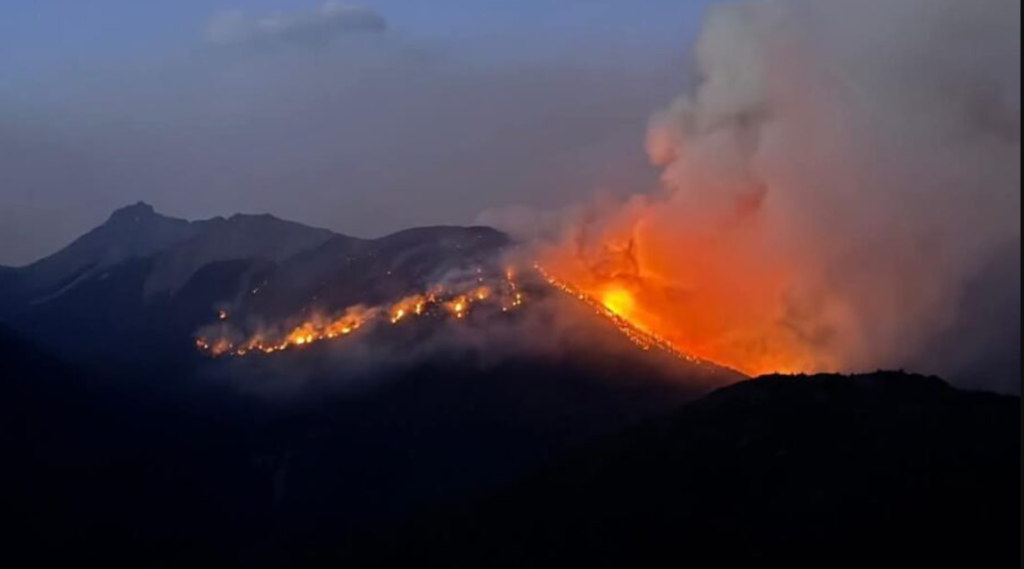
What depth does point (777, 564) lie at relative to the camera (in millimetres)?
83812

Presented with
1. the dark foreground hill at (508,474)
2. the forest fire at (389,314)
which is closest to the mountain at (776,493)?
the dark foreground hill at (508,474)

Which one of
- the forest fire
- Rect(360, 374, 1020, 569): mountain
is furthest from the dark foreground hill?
the forest fire

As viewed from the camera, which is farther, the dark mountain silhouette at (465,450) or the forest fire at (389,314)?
the forest fire at (389,314)

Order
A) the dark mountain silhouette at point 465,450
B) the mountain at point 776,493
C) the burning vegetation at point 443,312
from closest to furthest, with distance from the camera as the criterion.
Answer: the mountain at point 776,493 < the dark mountain silhouette at point 465,450 < the burning vegetation at point 443,312

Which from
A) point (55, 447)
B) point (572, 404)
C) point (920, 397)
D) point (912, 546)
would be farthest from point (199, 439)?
point (912, 546)

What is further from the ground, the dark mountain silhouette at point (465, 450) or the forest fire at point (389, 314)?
the forest fire at point (389, 314)

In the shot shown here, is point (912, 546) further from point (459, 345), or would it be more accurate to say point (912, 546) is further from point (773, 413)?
point (459, 345)

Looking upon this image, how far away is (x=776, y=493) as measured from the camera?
92.1m

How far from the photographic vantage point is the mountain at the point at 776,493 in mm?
84188

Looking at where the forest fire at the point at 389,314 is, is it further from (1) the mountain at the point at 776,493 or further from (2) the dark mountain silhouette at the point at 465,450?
(1) the mountain at the point at 776,493

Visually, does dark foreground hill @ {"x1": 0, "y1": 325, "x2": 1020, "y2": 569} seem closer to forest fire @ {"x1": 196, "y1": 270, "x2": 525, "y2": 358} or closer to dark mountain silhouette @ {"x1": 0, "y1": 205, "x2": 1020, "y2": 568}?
dark mountain silhouette @ {"x1": 0, "y1": 205, "x2": 1020, "y2": 568}

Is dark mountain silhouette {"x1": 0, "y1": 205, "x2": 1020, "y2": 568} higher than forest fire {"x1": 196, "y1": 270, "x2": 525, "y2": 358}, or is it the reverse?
forest fire {"x1": 196, "y1": 270, "x2": 525, "y2": 358}

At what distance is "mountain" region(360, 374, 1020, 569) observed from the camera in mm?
84188

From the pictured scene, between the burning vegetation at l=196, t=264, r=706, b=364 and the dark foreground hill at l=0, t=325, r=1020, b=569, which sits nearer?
the dark foreground hill at l=0, t=325, r=1020, b=569
